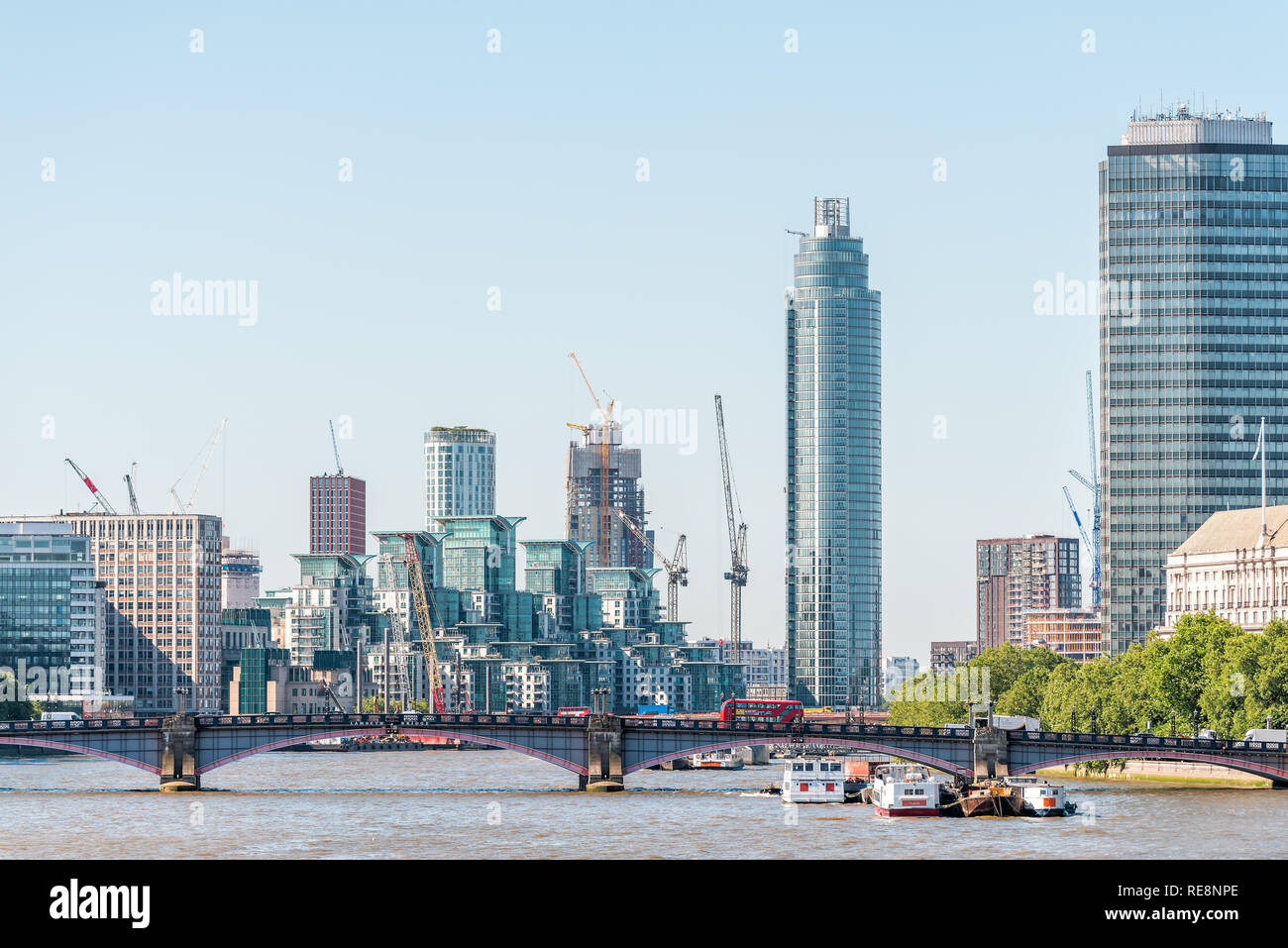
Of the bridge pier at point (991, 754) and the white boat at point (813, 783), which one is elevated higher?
the bridge pier at point (991, 754)

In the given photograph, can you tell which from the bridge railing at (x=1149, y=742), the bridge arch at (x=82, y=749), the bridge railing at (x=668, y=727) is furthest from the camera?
the bridge railing at (x=668, y=727)

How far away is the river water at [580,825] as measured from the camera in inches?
4072

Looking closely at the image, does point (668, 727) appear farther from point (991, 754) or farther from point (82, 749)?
point (82, 749)

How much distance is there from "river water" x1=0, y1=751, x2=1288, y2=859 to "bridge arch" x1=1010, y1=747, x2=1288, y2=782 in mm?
1737

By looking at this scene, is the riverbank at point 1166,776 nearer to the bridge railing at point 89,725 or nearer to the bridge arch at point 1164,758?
the bridge arch at point 1164,758

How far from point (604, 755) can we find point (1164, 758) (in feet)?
128

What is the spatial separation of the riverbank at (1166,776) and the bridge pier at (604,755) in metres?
41.7

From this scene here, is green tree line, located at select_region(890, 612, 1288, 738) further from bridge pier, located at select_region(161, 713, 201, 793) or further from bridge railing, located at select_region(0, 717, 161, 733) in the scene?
bridge railing, located at select_region(0, 717, 161, 733)

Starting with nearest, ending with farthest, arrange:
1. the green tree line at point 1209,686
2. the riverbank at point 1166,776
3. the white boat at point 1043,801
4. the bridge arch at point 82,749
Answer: the white boat at point 1043,801
the bridge arch at point 82,749
the riverbank at point 1166,776
the green tree line at point 1209,686

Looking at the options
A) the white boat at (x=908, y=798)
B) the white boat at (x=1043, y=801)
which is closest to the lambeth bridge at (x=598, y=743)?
the white boat at (x=908, y=798)

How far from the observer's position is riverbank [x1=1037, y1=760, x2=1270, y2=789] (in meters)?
172
